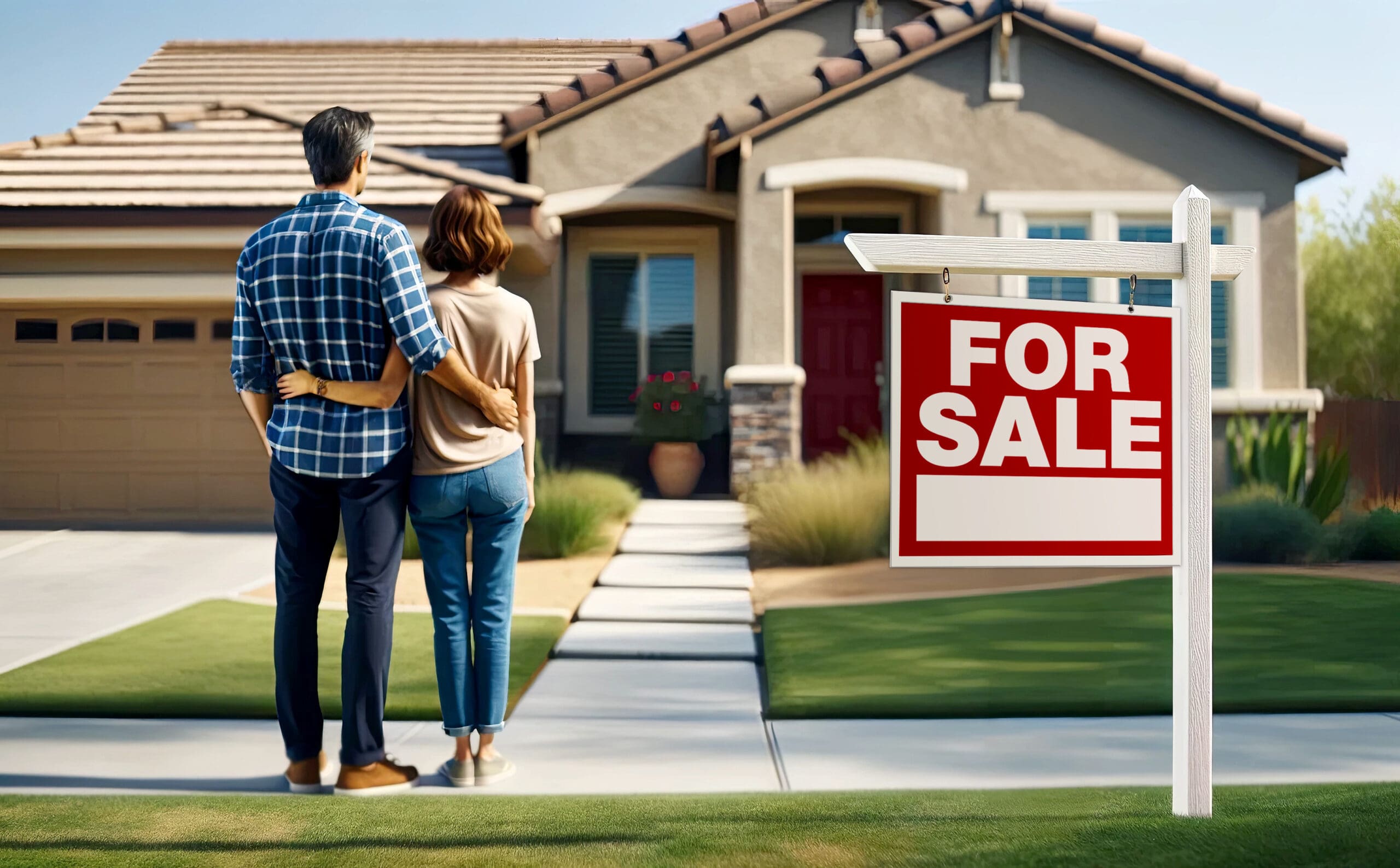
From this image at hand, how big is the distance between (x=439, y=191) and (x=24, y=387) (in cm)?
519

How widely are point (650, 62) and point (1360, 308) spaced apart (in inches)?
582

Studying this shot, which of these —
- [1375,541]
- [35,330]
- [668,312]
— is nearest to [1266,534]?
[1375,541]

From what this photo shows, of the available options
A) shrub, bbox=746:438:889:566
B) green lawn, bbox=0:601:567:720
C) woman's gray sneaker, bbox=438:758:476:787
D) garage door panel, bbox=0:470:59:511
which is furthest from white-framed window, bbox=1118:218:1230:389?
garage door panel, bbox=0:470:59:511

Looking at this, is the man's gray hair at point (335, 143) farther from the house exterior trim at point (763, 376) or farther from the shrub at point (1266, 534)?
the house exterior trim at point (763, 376)

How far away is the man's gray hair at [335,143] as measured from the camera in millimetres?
3754

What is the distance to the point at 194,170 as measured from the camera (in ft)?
38.7

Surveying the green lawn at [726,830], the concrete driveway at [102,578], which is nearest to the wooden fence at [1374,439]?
the green lawn at [726,830]

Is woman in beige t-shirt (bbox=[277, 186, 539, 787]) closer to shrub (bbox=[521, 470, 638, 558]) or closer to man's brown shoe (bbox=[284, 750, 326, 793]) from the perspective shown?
man's brown shoe (bbox=[284, 750, 326, 793])

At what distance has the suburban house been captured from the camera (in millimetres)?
11586

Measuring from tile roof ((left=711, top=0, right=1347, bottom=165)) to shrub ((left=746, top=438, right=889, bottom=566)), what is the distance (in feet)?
13.2

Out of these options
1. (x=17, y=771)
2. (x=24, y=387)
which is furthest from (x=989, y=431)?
(x=24, y=387)

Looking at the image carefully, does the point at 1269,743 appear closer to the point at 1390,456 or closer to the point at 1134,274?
the point at 1134,274

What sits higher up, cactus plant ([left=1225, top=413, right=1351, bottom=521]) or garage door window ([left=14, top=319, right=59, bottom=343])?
garage door window ([left=14, top=319, right=59, bottom=343])

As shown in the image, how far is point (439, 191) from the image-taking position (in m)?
11.3
